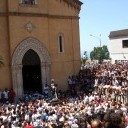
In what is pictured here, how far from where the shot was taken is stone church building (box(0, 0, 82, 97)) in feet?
98.4

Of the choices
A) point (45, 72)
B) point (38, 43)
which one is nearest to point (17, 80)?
point (45, 72)

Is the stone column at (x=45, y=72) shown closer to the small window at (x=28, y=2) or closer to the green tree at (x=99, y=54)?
the small window at (x=28, y=2)

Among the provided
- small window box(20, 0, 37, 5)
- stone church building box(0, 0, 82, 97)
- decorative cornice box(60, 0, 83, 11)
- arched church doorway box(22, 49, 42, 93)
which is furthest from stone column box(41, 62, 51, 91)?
decorative cornice box(60, 0, 83, 11)

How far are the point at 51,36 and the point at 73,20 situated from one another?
9.58 ft

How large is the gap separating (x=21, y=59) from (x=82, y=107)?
396 inches

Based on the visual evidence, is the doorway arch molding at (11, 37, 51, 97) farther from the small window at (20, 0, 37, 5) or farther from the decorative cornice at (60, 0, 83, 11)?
the decorative cornice at (60, 0, 83, 11)

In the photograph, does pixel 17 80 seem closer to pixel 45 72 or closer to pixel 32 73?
pixel 32 73

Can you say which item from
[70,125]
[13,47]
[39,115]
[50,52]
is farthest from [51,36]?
[70,125]

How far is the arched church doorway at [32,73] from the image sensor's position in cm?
3203

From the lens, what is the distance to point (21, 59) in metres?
30.7

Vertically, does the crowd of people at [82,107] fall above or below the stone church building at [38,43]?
below

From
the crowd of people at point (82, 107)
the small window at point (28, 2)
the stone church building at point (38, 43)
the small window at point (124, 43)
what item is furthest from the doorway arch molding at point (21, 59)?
the small window at point (124, 43)

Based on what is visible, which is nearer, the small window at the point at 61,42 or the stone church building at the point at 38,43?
the stone church building at the point at 38,43

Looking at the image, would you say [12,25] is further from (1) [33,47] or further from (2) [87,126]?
(2) [87,126]
